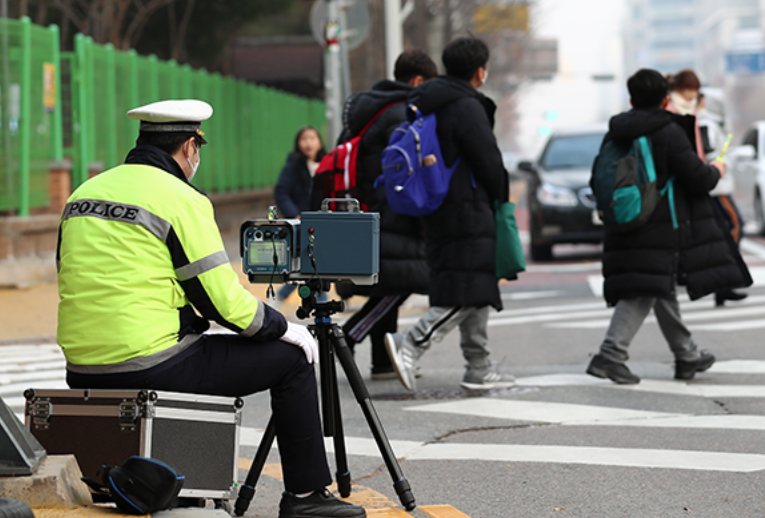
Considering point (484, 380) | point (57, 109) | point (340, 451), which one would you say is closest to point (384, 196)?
point (484, 380)

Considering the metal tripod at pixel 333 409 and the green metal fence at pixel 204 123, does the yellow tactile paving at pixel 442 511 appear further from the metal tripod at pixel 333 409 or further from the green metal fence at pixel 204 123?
the green metal fence at pixel 204 123

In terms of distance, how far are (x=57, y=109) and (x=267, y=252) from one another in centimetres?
1020

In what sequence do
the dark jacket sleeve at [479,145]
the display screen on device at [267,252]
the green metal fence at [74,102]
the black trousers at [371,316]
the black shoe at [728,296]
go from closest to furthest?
the display screen on device at [267,252]
the dark jacket sleeve at [479,145]
the black trousers at [371,316]
the black shoe at [728,296]
the green metal fence at [74,102]

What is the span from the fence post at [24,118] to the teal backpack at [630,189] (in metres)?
7.74

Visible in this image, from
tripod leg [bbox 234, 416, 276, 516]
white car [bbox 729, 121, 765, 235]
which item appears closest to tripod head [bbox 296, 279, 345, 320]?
tripod leg [bbox 234, 416, 276, 516]

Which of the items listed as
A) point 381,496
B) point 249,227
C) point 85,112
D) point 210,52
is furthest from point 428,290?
point 210,52

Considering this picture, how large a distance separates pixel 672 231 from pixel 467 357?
146 centimetres

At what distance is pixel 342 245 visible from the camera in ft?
15.3

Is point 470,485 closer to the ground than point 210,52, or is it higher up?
closer to the ground

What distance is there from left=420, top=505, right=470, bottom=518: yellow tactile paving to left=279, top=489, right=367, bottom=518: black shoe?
0.39 meters

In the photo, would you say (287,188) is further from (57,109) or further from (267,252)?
(267,252)

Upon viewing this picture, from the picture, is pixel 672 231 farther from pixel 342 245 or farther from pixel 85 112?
pixel 85 112

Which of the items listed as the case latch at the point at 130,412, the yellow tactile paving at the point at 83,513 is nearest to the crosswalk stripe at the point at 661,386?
the case latch at the point at 130,412

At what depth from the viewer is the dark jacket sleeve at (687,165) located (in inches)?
297
